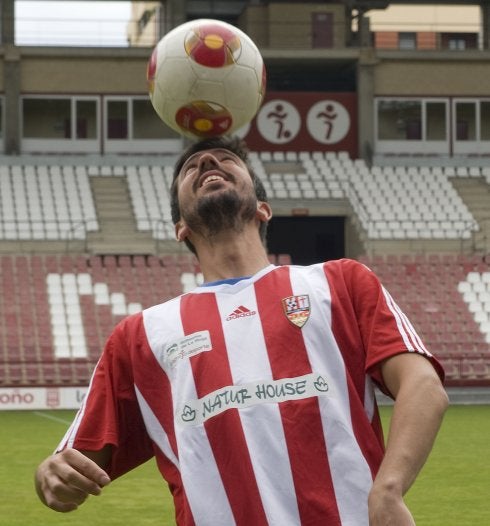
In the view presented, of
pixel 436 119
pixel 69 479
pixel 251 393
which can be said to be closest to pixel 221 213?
pixel 251 393

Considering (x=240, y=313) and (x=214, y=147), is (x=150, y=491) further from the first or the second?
(x=240, y=313)

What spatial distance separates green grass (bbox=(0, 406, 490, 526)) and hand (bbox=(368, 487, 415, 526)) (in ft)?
25.1

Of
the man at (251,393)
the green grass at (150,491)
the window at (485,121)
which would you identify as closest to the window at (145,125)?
the window at (485,121)

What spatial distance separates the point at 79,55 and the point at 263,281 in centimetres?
2995

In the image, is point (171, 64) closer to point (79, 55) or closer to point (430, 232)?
point (430, 232)

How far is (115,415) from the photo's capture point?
3.07 m

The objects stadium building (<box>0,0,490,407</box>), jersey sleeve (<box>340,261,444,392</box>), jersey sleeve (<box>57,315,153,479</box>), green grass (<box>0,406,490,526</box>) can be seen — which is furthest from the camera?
stadium building (<box>0,0,490,407</box>)

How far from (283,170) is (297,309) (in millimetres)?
29776

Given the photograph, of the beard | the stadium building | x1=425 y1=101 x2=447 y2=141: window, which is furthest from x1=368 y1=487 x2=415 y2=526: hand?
x1=425 y1=101 x2=447 y2=141: window

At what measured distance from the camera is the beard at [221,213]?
123 inches

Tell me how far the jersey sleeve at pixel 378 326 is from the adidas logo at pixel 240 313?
0.80 ft

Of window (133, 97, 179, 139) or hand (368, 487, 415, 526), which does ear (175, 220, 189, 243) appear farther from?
window (133, 97, 179, 139)

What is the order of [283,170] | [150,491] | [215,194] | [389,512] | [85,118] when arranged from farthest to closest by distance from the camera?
[85,118] < [283,170] < [150,491] < [215,194] < [389,512]

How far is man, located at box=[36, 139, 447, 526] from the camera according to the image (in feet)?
9.25
